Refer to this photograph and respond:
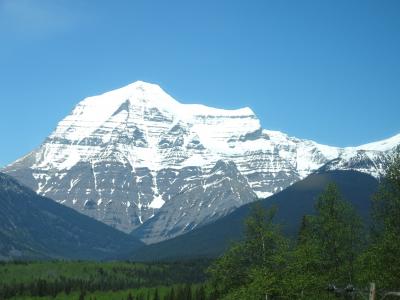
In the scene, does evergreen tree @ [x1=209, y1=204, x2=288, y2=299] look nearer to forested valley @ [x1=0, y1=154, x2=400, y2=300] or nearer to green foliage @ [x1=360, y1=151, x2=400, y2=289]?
forested valley @ [x1=0, y1=154, x2=400, y2=300]

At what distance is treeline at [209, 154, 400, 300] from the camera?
7494cm

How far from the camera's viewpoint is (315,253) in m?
83.5

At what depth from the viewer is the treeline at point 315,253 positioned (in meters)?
74.9

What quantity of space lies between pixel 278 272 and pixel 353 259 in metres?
8.90

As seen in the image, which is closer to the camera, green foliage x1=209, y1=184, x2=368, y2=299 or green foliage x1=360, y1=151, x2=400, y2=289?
green foliage x1=360, y1=151, x2=400, y2=289

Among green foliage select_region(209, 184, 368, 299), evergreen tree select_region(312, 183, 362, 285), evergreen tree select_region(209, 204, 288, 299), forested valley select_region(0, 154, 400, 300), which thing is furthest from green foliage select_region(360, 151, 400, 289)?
evergreen tree select_region(209, 204, 288, 299)

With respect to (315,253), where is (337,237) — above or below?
above

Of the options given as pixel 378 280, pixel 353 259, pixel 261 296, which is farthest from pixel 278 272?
pixel 378 280

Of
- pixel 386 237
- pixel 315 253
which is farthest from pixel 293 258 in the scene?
pixel 386 237

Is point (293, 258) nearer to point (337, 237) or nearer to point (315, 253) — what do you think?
point (315, 253)

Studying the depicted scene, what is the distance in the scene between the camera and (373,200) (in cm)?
7644

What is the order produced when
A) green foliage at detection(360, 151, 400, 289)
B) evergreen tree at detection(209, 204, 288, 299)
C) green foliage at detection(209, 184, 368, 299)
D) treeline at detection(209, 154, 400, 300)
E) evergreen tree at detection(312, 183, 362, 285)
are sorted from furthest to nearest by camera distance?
evergreen tree at detection(312, 183, 362, 285) → evergreen tree at detection(209, 204, 288, 299) → green foliage at detection(209, 184, 368, 299) → treeline at detection(209, 154, 400, 300) → green foliage at detection(360, 151, 400, 289)

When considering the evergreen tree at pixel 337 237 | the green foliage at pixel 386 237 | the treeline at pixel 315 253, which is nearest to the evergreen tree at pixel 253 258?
the treeline at pixel 315 253

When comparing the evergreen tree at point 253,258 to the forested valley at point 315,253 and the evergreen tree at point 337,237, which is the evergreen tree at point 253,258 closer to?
the forested valley at point 315,253
